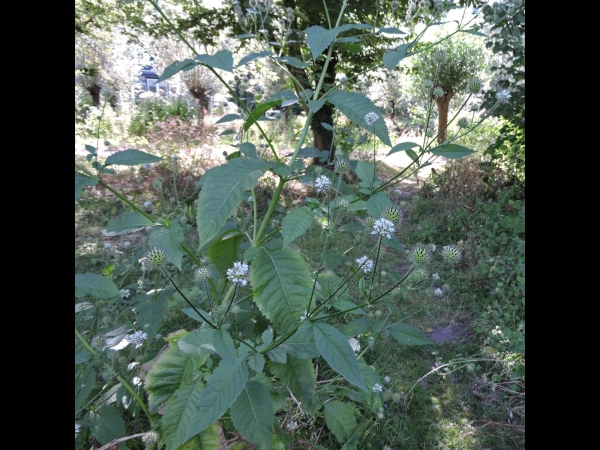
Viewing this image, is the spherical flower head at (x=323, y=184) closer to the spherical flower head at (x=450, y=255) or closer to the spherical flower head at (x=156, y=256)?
the spherical flower head at (x=450, y=255)

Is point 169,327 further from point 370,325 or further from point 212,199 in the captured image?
point 212,199

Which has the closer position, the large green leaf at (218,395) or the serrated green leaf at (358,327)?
the large green leaf at (218,395)

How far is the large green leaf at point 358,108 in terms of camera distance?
44.3 inches

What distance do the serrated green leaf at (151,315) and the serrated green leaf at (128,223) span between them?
42 cm

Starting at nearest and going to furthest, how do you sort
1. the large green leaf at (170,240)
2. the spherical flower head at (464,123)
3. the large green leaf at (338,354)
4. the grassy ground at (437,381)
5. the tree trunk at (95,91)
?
the large green leaf at (338,354) → the large green leaf at (170,240) → the spherical flower head at (464,123) → the grassy ground at (437,381) → the tree trunk at (95,91)

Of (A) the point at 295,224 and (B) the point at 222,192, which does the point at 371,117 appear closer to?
(A) the point at 295,224

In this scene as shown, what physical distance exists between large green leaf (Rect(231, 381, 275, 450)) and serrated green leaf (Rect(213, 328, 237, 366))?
0.28m

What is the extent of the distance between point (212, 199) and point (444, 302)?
2.87 metres

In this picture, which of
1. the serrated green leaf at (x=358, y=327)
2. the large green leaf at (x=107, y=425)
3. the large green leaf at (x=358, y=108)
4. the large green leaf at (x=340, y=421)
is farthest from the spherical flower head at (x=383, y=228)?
the large green leaf at (x=107, y=425)

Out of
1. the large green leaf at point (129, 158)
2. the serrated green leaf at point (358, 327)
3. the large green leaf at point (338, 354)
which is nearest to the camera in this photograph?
the large green leaf at point (338, 354)

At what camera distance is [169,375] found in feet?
4.31

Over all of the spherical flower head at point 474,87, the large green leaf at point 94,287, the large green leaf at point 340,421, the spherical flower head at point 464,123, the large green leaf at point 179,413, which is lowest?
the large green leaf at point 340,421

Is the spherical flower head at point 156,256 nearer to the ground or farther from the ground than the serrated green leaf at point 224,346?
farther from the ground
